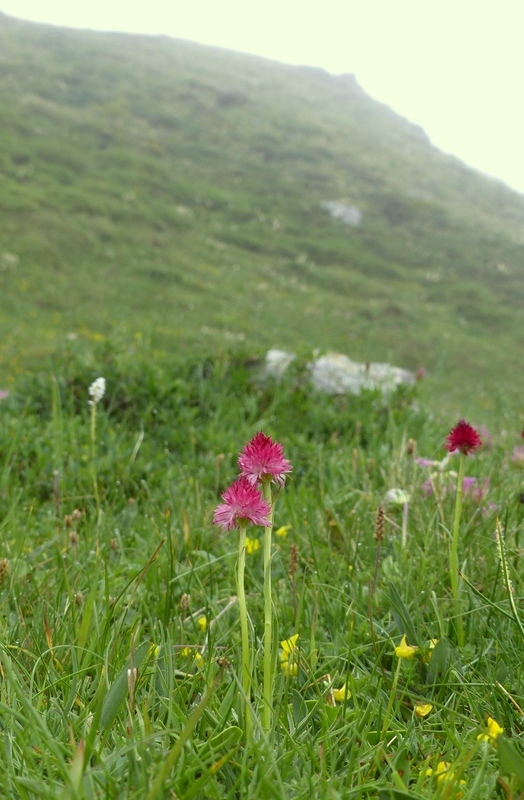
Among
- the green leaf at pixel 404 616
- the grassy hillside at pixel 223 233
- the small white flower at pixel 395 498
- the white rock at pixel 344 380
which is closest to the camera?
the green leaf at pixel 404 616

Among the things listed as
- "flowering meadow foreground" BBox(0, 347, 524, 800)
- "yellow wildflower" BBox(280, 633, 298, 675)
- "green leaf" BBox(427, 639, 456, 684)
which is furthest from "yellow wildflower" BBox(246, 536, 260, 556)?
"green leaf" BBox(427, 639, 456, 684)

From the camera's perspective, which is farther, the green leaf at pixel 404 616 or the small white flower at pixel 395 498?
the small white flower at pixel 395 498

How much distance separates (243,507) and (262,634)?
34.4 inches

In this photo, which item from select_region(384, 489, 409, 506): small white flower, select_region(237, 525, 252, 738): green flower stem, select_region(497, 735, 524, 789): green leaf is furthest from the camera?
select_region(384, 489, 409, 506): small white flower

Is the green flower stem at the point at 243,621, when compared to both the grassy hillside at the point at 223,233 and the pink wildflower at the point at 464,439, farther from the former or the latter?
the grassy hillside at the point at 223,233

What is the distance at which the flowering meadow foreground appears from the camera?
1143 millimetres

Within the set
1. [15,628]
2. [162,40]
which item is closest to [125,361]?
[15,628]

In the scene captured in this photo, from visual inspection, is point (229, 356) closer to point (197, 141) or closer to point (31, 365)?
point (31, 365)

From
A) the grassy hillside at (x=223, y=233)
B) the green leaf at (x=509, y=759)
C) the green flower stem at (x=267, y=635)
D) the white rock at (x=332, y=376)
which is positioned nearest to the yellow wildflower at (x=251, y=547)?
the green flower stem at (x=267, y=635)

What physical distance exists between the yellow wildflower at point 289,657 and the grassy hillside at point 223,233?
4.65m

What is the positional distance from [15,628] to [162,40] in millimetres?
87893

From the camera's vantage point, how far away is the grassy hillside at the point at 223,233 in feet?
50.9

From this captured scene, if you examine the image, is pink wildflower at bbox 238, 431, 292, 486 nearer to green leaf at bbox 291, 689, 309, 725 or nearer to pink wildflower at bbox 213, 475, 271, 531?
pink wildflower at bbox 213, 475, 271, 531

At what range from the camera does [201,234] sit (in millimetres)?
25234
